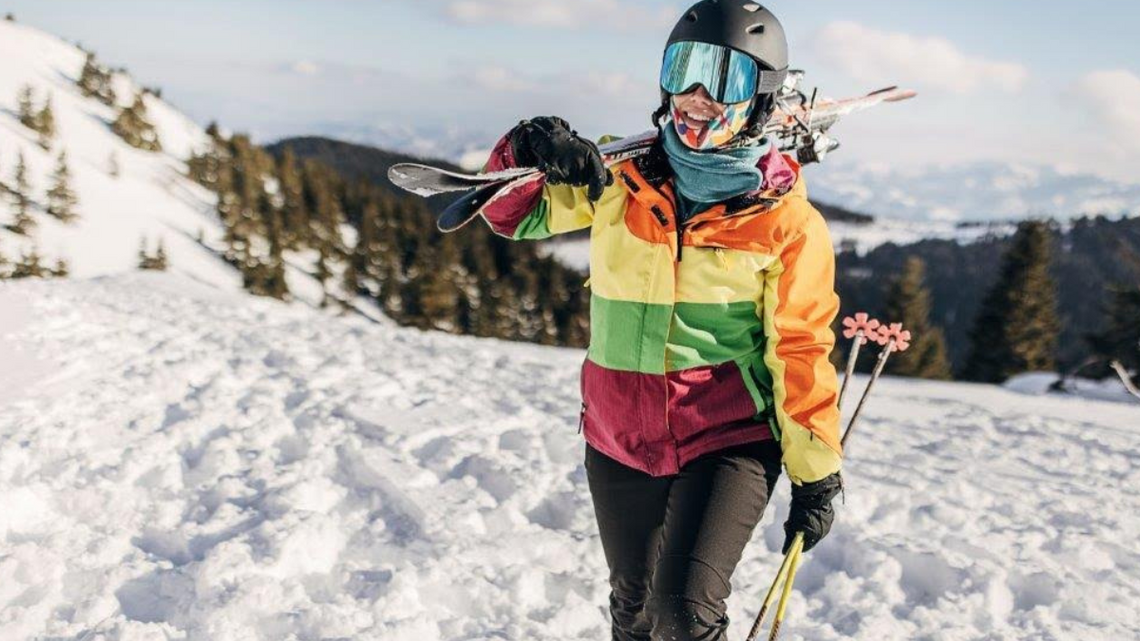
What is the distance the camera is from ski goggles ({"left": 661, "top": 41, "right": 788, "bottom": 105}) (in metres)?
2.64

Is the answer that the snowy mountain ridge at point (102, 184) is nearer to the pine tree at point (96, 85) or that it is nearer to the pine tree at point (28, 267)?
the pine tree at point (96, 85)

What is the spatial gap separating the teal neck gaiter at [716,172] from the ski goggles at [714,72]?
0.20 meters

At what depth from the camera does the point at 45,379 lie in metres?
6.93

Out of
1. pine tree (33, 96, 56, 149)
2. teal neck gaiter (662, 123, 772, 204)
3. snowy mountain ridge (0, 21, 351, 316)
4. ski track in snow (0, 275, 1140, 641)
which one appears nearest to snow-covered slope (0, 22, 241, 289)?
snowy mountain ridge (0, 21, 351, 316)

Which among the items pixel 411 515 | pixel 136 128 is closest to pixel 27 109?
pixel 136 128

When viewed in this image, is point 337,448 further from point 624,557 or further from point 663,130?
point 663,130

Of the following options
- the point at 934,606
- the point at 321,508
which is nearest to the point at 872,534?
the point at 934,606

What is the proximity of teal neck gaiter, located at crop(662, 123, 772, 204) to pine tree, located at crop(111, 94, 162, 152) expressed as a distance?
72.3m

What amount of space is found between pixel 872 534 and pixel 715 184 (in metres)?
3.44

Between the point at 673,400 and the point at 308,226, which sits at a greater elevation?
the point at 673,400

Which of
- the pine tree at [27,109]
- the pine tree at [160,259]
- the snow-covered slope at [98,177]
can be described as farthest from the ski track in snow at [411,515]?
the pine tree at [27,109]

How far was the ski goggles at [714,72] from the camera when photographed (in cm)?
264

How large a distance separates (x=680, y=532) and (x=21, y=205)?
48734 mm

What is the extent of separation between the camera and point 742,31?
262cm
